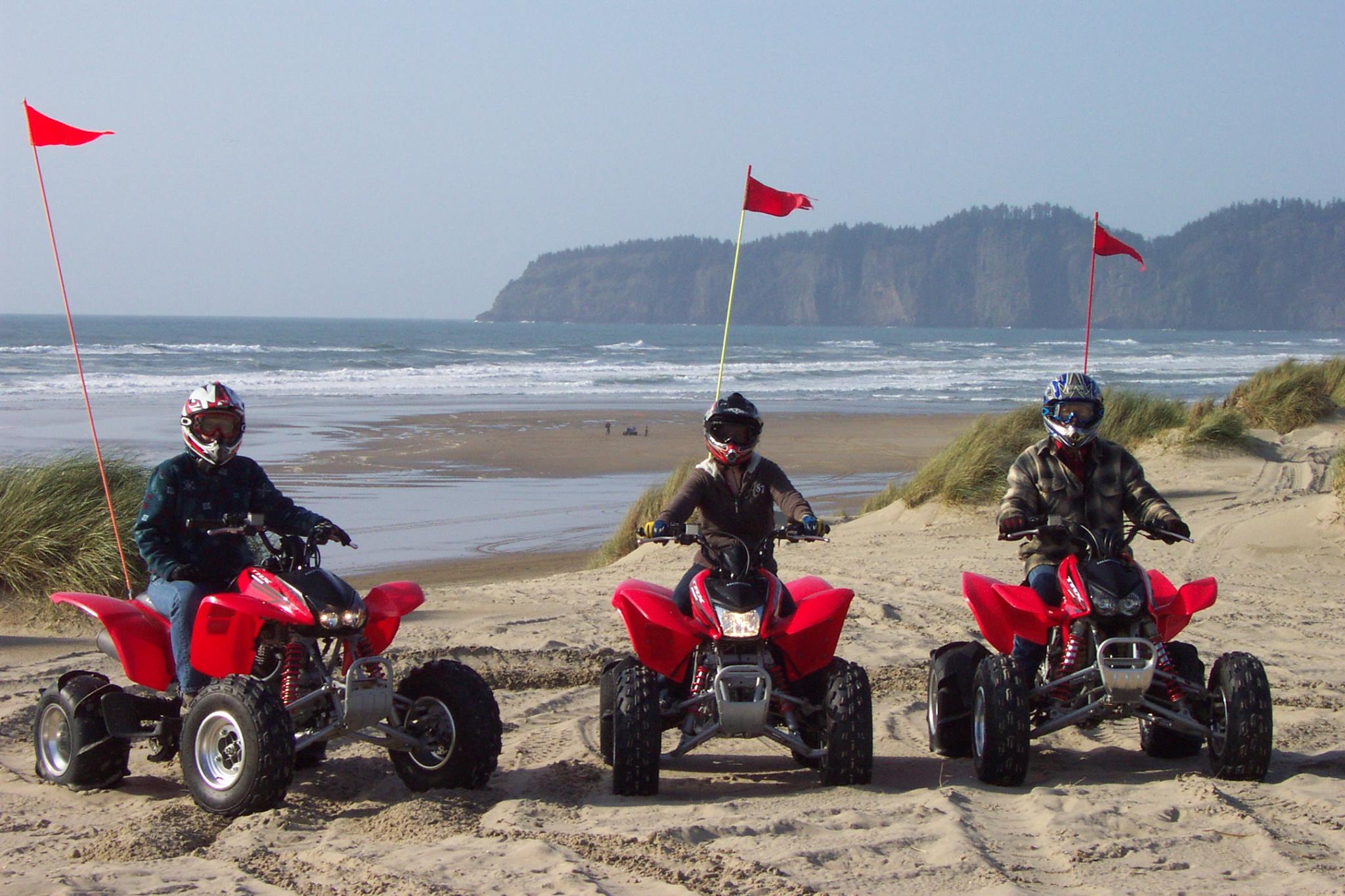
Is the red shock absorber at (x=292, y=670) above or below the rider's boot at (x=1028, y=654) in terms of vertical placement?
above

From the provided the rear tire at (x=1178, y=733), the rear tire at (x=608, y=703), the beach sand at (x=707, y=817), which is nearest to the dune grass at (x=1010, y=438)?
the beach sand at (x=707, y=817)

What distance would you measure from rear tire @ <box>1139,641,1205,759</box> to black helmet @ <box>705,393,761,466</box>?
79.8 inches

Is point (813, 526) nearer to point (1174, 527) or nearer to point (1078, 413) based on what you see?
point (1078, 413)

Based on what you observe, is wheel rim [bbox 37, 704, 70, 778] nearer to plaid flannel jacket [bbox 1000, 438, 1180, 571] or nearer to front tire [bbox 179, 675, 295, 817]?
front tire [bbox 179, 675, 295, 817]

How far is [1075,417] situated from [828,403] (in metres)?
29.3

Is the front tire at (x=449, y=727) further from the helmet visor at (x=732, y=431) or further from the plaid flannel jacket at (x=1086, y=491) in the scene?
the plaid flannel jacket at (x=1086, y=491)

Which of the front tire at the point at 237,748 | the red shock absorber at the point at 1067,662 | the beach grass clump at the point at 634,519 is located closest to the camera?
the front tire at the point at 237,748

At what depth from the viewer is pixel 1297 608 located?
9305 millimetres

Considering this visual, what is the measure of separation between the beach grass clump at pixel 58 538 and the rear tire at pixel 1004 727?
19.4ft

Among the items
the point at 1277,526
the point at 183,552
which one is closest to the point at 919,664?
the point at 183,552

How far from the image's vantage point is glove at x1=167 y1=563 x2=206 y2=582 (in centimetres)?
530

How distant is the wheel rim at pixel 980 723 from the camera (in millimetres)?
5398

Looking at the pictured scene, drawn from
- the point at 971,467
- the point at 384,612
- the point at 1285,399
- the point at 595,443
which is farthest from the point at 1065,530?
the point at 595,443

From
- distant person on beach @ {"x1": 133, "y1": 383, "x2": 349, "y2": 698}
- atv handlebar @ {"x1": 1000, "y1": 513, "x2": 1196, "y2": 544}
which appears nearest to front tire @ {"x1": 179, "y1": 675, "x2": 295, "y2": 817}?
distant person on beach @ {"x1": 133, "y1": 383, "x2": 349, "y2": 698}
